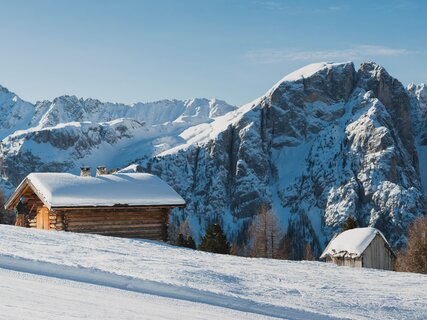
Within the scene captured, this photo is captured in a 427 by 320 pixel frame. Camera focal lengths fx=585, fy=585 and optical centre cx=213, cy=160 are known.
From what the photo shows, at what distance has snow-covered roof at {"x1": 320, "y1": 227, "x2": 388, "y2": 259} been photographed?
4422 centimetres

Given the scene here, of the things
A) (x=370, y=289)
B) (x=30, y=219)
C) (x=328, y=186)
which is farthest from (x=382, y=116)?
(x=370, y=289)

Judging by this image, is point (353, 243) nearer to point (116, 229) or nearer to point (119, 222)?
point (119, 222)

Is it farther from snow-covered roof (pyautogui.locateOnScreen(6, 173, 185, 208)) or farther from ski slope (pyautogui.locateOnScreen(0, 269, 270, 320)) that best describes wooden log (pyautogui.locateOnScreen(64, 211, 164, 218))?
ski slope (pyautogui.locateOnScreen(0, 269, 270, 320))

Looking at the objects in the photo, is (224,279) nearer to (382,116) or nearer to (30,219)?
(30,219)

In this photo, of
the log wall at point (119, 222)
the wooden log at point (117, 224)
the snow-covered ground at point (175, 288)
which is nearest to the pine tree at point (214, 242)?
the log wall at point (119, 222)

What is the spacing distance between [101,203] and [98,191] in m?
1.18

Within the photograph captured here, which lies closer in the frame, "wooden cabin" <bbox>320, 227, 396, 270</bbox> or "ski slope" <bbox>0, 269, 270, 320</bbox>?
"ski slope" <bbox>0, 269, 270, 320</bbox>

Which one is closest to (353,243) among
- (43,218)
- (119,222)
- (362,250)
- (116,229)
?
(362,250)

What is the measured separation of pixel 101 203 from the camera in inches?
1043

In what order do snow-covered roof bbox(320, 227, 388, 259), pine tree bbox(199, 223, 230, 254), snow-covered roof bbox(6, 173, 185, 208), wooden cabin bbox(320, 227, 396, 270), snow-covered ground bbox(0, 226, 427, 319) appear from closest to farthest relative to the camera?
snow-covered ground bbox(0, 226, 427, 319)
snow-covered roof bbox(6, 173, 185, 208)
wooden cabin bbox(320, 227, 396, 270)
snow-covered roof bbox(320, 227, 388, 259)
pine tree bbox(199, 223, 230, 254)

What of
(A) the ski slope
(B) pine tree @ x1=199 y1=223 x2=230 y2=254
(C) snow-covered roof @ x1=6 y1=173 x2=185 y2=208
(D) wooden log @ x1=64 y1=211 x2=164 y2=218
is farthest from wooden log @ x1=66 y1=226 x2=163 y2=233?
(B) pine tree @ x1=199 y1=223 x2=230 y2=254

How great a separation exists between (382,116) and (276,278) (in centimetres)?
19058

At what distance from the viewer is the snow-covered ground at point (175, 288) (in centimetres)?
762

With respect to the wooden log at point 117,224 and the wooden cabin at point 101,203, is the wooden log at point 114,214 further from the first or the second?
the wooden log at point 117,224
